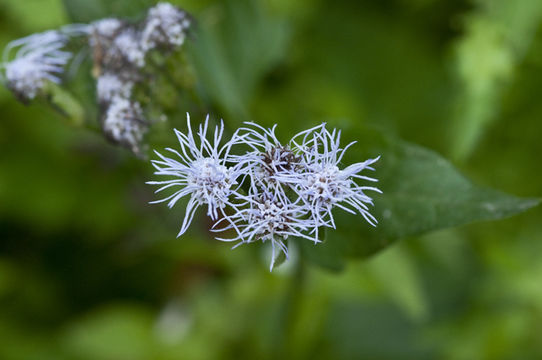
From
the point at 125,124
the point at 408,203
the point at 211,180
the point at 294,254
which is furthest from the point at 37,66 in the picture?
the point at 294,254

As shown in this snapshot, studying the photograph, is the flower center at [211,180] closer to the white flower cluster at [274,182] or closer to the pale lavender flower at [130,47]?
the white flower cluster at [274,182]

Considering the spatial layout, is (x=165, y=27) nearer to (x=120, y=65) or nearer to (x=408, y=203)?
(x=120, y=65)

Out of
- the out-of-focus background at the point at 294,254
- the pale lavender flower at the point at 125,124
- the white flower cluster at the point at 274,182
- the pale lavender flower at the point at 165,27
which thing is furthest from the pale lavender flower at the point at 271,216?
the out-of-focus background at the point at 294,254

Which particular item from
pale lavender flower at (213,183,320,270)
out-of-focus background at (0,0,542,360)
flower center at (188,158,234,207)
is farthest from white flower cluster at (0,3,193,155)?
out-of-focus background at (0,0,542,360)

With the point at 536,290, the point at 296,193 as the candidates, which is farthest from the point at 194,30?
the point at 536,290

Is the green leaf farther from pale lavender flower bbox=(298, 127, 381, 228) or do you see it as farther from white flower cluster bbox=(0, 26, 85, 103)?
white flower cluster bbox=(0, 26, 85, 103)

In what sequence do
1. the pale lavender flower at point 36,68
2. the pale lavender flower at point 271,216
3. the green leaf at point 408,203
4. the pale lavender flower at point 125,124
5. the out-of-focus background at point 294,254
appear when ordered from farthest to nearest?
1. the out-of-focus background at point 294,254
2. the pale lavender flower at point 36,68
3. the pale lavender flower at point 125,124
4. the green leaf at point 408,203
5. the pale lavender flower at point 271,216
